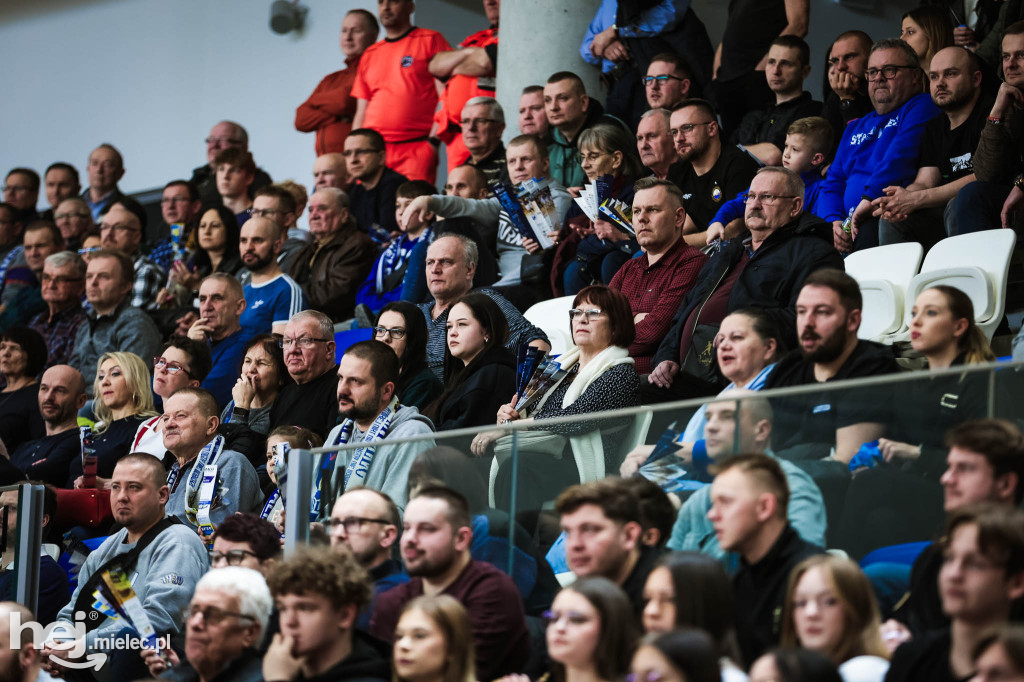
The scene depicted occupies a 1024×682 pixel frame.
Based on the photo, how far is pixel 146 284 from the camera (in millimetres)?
8031

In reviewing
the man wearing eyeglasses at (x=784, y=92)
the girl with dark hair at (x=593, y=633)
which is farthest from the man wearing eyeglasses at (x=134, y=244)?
the girl with dark hair at (x=593, y=633)

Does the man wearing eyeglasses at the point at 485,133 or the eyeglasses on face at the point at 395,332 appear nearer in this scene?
the eyeglasses on face at the point at 395,332

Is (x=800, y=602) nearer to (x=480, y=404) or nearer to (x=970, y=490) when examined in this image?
(x=970, y=490)

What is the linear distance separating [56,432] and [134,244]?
2.07 metres

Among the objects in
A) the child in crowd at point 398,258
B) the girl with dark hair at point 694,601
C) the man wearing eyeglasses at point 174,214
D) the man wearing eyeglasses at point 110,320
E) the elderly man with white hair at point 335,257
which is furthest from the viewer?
the man wearing eyeglasses at point 174,214

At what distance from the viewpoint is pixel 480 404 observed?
5.32 meters

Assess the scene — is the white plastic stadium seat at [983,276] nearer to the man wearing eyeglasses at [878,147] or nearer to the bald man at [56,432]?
the man wearing eyeglasses at [878,147]

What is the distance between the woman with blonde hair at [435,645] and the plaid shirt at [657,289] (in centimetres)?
214

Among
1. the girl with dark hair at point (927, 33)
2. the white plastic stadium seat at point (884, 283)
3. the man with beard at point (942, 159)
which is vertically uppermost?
the girl with dark hair at point (927, 33)

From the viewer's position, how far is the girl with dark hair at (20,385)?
23.0 ft

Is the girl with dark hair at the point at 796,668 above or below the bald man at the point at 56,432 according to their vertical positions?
below

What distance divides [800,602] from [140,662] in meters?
2.50

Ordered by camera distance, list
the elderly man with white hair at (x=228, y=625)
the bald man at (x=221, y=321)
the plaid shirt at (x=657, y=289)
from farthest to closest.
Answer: the bald man at (x=221, y=321)
the plaid shirt at (x=657, y=289)
the elderly man with white hair at (x=228, y=625)

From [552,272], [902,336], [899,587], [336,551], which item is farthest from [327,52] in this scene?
[899,587]
